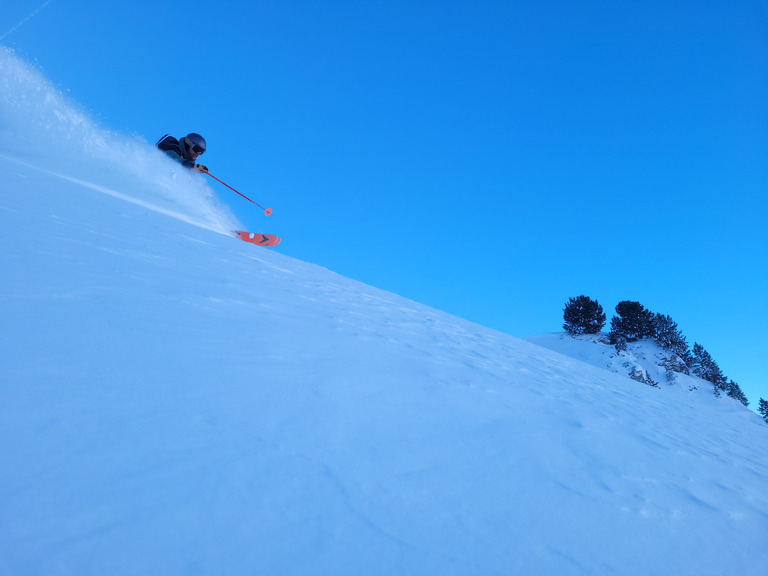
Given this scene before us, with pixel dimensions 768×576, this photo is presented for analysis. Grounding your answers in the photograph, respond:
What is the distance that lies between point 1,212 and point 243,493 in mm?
3425

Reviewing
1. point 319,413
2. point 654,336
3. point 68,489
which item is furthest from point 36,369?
point 654,336

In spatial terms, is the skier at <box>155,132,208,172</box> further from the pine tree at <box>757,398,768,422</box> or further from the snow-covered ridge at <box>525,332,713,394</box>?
the pine tree at <box>757,398,768,422</box>

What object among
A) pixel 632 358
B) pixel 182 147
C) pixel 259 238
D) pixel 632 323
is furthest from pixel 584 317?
pixel 182 147


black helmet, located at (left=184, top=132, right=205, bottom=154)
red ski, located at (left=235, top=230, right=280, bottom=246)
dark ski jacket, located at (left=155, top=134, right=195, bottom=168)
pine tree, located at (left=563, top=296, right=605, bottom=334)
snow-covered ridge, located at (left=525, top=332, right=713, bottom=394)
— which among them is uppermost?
pine tree, located at (left=563, top=296, right=605, bottom=334)

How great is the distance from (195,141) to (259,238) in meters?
2.73

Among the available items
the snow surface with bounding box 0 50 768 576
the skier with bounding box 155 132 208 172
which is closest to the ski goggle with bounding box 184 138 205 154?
the skier with bounding box 155 132 208 172

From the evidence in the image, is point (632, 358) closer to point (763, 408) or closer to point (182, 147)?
point (763, 408)

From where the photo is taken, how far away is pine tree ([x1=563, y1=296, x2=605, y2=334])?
27.5 m

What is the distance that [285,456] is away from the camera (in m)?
1.31

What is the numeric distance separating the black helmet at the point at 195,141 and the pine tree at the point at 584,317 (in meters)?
27.4

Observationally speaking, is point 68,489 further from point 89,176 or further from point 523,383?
point 89,176

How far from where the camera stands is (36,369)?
4.48ft

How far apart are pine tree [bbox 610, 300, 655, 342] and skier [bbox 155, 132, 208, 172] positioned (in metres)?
27.0

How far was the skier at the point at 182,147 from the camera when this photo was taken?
29.9ft
